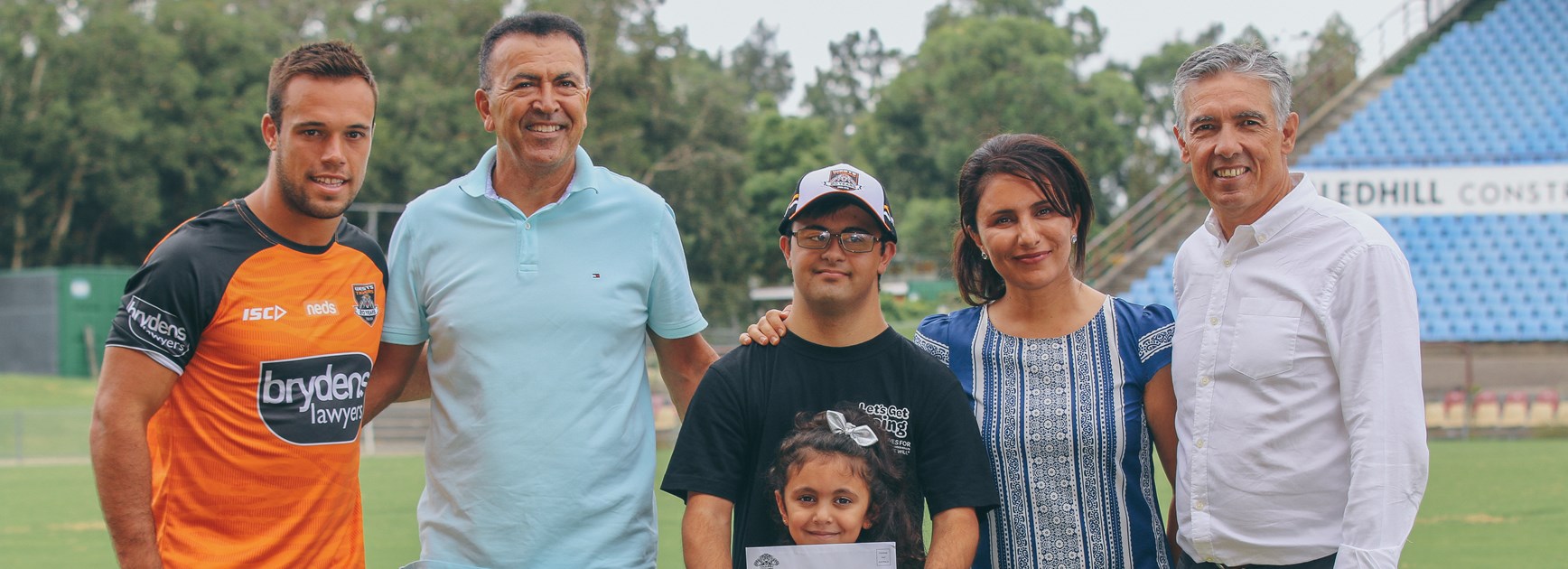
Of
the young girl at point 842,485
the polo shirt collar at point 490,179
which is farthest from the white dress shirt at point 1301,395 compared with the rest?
the polo shirt collar at point 490,179

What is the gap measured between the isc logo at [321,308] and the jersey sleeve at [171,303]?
202mm

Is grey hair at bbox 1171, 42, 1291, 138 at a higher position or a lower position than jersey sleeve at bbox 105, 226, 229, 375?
higher

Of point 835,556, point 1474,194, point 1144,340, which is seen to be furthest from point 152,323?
point 1474,194

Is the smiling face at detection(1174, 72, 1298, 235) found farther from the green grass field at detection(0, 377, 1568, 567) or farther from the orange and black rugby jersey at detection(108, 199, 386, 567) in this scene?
the green grass field at detection(0, 377, 1568, 567)

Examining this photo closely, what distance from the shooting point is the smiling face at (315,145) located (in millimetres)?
3182

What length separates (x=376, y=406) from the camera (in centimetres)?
347

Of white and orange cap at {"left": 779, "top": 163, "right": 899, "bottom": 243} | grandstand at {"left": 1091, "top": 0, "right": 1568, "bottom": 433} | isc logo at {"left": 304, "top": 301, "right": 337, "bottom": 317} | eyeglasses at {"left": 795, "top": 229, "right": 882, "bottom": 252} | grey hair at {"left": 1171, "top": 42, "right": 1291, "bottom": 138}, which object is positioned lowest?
isc logo at {"left": 304, "top": 301, "right": 337, "bottom": 317}

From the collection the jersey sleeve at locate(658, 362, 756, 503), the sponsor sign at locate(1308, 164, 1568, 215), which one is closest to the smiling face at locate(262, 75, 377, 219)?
the jersey sleeve at locate(658, 362, 756, 503)

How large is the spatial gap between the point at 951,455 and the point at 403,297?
1459mm

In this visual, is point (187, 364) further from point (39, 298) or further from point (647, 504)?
point (39, 298)

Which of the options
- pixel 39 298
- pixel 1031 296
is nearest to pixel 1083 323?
pixel 1031 296

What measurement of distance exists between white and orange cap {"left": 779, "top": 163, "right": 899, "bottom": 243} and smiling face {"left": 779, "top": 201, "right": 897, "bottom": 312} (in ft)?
0.07

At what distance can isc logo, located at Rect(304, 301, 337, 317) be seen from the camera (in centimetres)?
315

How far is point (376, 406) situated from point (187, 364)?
0.55 metres
